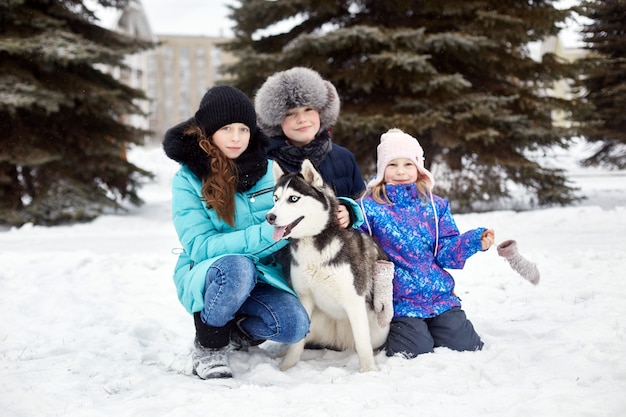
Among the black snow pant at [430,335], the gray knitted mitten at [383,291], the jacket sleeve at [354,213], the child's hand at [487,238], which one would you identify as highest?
the jacket sleeve at [354,213]

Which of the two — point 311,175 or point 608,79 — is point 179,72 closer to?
point 608,79

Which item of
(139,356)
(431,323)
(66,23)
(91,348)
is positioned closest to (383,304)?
(431,323)

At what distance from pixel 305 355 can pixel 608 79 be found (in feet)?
35.7

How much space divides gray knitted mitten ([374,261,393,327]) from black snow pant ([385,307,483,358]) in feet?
0.53

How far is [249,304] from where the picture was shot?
9.98 ft

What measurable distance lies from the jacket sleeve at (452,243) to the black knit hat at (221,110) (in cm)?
147

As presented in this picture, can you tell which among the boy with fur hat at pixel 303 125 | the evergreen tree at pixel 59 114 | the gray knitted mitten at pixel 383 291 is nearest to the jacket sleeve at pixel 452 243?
the gray knitted mitten at pixel 383 291

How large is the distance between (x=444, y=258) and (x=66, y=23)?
926 centimetres

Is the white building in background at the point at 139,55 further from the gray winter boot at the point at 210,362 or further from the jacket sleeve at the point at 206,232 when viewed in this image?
the gray winter boot at the point at 210,362

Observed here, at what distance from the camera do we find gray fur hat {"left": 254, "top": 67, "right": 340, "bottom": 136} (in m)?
3.78

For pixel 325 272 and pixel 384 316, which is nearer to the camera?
pixel 325 272

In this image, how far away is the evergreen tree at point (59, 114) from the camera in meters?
8.46

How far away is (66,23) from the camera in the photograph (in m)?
9.48

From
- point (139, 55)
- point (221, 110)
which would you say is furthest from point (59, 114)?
point (139, 55)
